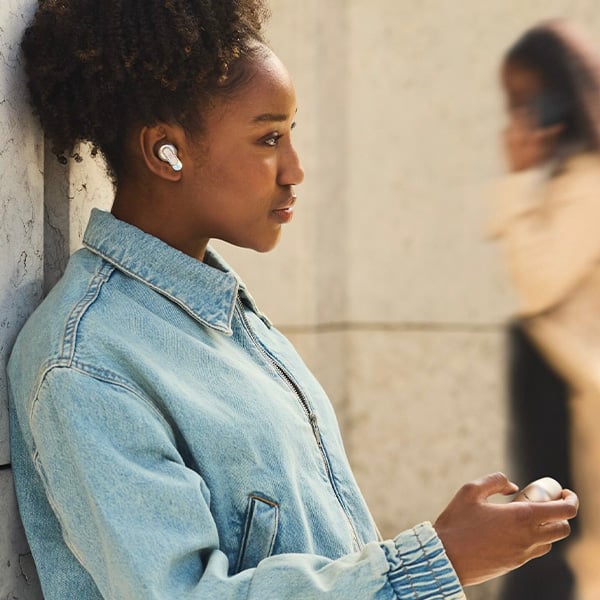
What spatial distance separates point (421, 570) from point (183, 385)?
41cm

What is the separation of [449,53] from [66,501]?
3.61 metres

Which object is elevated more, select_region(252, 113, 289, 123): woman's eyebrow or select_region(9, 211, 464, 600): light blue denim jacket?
select_region(252, 113, 289, 123): woman's eyebrow

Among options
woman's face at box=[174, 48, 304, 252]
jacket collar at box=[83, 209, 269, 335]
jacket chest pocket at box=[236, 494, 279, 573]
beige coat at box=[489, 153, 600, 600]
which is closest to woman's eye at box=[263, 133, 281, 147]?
woman's face at box=[174, 48, 304, 252]

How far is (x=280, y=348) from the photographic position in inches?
74.1

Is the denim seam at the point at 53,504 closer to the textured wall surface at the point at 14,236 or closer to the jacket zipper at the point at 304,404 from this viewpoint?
the textured wall surface at the point at 14,236

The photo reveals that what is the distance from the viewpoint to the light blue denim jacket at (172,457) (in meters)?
1.38

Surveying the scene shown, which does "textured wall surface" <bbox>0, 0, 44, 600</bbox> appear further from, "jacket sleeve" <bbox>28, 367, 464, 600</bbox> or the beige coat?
the beige coat

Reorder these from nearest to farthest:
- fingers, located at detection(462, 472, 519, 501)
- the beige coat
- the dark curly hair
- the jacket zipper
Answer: fingers, located at detection(462, 472, 519, 501)
the dark curly hair
the jacket zipper
the beige coat

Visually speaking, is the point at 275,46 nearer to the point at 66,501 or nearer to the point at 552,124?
the point at 552,124

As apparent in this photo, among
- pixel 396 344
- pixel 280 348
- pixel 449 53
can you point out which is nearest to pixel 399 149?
pixel 449 53

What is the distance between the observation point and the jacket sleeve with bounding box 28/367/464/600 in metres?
1.36

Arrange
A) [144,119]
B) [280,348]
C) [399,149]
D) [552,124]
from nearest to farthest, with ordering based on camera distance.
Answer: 1. [144,119]
2. [280,348]
3. [552,124]
4. [399,149]

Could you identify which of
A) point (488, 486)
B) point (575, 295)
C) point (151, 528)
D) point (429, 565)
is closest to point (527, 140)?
point (575, 295)

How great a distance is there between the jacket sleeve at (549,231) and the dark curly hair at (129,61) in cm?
A: 290
